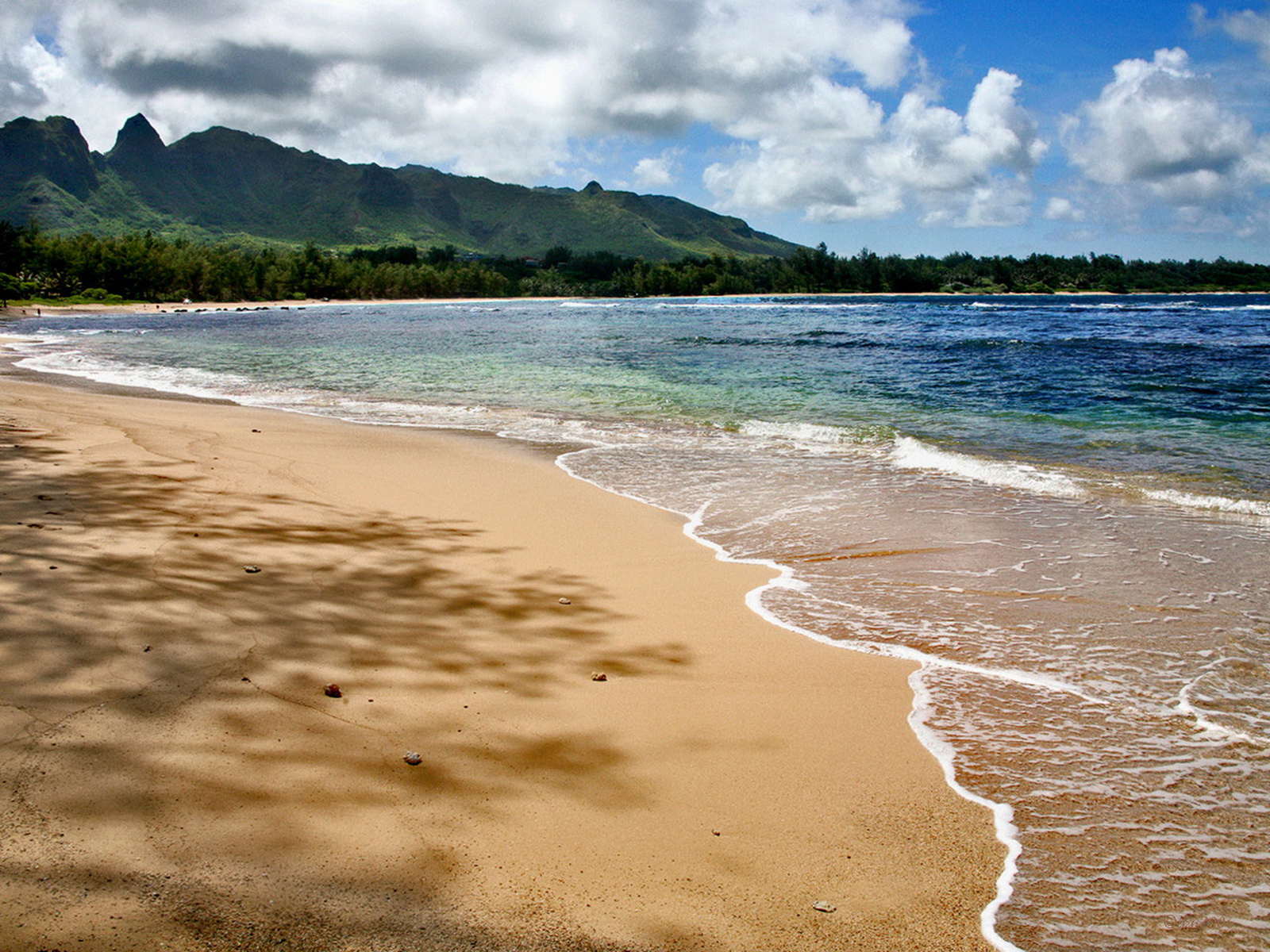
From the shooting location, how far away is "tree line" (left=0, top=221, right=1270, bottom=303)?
8850 cm

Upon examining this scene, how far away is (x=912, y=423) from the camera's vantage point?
43.3 feet

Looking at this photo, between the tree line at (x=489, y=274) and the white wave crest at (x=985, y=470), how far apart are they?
81.6m

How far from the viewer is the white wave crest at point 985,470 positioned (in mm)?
8461

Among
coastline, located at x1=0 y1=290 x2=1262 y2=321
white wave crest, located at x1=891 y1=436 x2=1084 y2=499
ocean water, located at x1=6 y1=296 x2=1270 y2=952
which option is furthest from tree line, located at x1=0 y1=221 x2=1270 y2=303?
white wave crest, located at x1=891 y1=436 x2=1084 y2=499

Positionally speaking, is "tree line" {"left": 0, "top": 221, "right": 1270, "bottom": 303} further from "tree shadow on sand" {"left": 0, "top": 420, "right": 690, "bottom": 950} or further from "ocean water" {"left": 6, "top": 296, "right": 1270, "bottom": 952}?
"tree shadow on sand" {"left": 0, "top": 420, "right": 690, "bottom": 950}

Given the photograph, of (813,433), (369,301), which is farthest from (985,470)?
(369,301)

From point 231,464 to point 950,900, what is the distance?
7.85 meters

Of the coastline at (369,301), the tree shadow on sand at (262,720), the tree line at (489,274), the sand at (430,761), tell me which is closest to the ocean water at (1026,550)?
the sand at (430,761)

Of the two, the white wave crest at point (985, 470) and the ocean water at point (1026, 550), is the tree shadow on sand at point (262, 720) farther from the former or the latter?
the white wave crest at point (985, 470)

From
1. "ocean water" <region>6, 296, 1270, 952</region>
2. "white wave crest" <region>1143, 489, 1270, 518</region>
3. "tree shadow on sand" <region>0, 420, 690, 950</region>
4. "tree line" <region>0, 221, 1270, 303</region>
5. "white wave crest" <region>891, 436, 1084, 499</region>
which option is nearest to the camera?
"tree shadow on sand" <region>0, 420, 690, 950</region>

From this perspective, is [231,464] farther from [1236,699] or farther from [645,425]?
[1236,699]

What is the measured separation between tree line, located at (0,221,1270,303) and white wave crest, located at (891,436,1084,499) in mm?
81637

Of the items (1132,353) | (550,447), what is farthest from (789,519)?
(1132,353)

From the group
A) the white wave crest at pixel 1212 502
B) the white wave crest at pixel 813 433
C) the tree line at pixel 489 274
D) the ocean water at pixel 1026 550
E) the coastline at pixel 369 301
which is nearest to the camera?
the ocean water at pixel 1026 550
